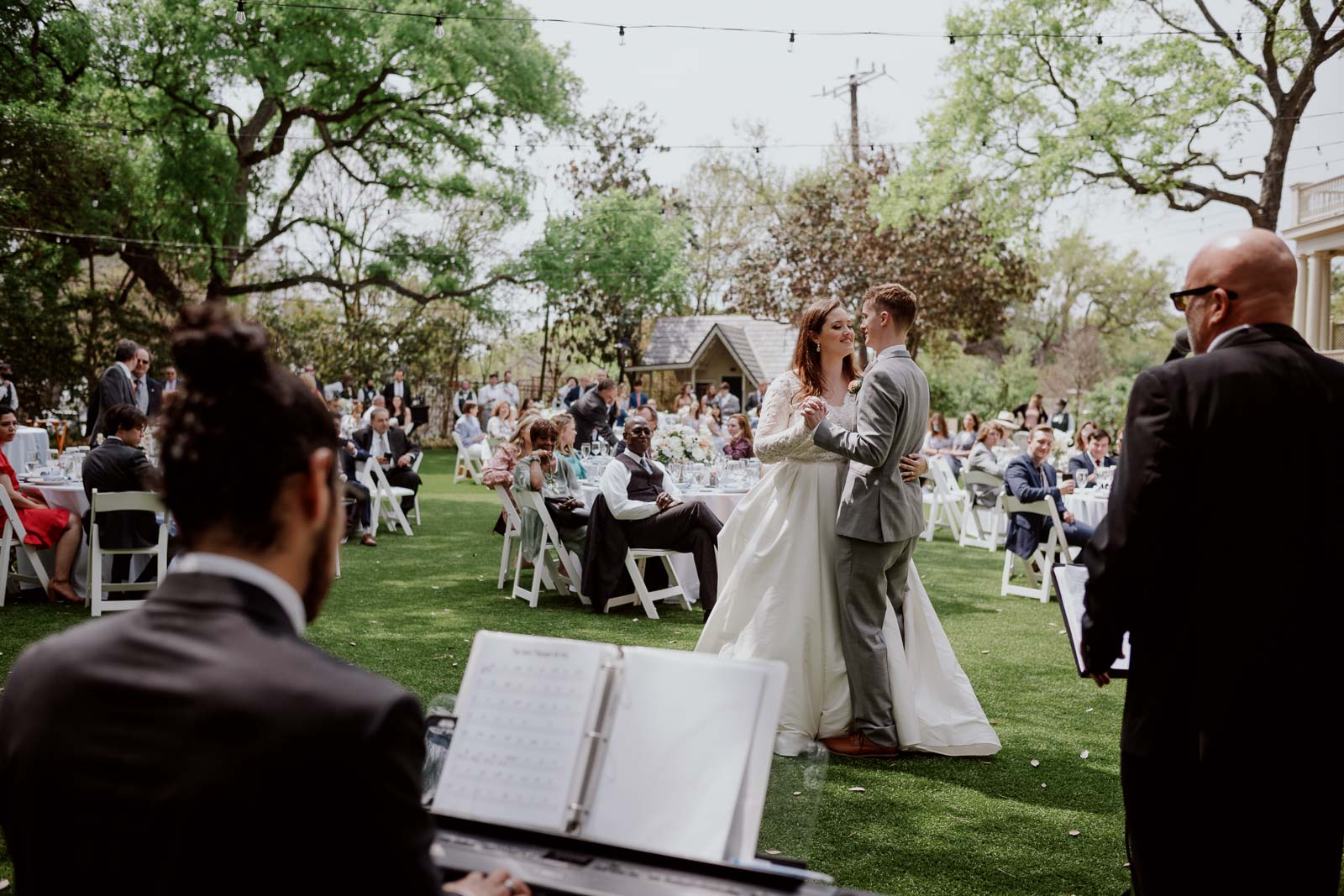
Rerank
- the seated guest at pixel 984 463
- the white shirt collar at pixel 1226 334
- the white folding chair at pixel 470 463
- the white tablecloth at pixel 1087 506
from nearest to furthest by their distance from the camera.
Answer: the white shirt collar at pixel 1226 334, the white tablecloth at pixel 1087 506, the seated guest at pixel 984 463, the white folding chair at pixel 470 463

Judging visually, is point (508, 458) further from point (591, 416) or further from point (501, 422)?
point (501, 422)

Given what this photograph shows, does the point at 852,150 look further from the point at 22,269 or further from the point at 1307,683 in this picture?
the point at 1307,683

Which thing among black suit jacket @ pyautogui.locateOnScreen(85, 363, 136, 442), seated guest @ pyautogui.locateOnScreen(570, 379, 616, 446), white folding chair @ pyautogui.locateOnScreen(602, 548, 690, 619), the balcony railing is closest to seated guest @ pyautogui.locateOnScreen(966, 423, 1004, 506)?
white folding chair @ pyautogui.locateOnScreen(602, 548, 690, 619)

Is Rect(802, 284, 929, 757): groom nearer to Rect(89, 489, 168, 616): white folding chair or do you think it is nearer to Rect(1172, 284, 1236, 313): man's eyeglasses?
Rect(1172, 284, 1236, 313): man's eyeglasses

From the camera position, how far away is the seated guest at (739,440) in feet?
46.5

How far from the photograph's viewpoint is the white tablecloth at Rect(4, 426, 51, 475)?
39.7 ft

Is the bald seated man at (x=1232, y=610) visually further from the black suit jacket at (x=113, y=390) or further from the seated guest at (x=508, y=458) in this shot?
the black suit jacket at (x=113, y=390)

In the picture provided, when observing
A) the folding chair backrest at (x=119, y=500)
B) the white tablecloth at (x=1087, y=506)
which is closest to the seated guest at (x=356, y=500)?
the folding chair backrest at (x=119, y=500)

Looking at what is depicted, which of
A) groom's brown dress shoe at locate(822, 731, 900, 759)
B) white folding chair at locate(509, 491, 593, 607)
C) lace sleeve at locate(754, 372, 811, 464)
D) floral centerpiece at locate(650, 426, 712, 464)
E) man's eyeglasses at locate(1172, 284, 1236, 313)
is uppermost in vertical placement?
man's eyeglasses at locate(1172, 284, 1236, 313)

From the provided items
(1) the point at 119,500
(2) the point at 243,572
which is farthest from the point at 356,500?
(2) the point at 243,572

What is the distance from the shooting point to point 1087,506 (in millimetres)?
9945

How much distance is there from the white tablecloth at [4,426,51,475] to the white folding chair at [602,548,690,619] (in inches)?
277

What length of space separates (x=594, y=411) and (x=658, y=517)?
21.9 feet

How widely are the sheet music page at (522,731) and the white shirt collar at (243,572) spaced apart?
0.50 metres
